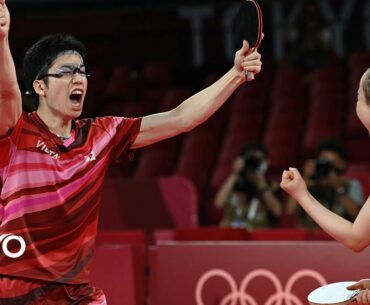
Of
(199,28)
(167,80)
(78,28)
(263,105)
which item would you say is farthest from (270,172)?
(78,28)

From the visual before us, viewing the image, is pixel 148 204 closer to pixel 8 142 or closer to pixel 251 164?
pixel 251 164

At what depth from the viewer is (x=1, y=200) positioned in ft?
12.1

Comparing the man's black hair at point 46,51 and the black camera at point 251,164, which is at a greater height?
the man's black hair at point 46,51

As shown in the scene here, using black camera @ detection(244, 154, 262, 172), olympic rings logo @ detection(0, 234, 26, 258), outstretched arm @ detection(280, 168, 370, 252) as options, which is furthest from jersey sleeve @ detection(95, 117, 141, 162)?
black camera @ detection(244, 154, 262, 172)

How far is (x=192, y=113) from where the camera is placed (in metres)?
4.02

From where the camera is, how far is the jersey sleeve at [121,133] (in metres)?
3.99

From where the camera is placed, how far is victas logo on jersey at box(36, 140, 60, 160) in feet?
12.2

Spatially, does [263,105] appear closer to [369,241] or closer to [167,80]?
[167,80]

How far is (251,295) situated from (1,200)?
212cm

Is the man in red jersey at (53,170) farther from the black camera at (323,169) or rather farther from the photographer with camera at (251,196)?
the photographer with camera at (251,196)

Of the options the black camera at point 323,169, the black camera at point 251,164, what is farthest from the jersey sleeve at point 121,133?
the black camera at point 251,164

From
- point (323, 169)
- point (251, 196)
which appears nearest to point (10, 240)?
point (323, 169)

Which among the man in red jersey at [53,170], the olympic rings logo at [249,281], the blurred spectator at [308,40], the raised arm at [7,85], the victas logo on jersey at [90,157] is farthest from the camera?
the blurred spectator at [308,40]

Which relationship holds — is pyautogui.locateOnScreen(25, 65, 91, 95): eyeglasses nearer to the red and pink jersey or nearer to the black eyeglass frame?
the black eyeglass frame
